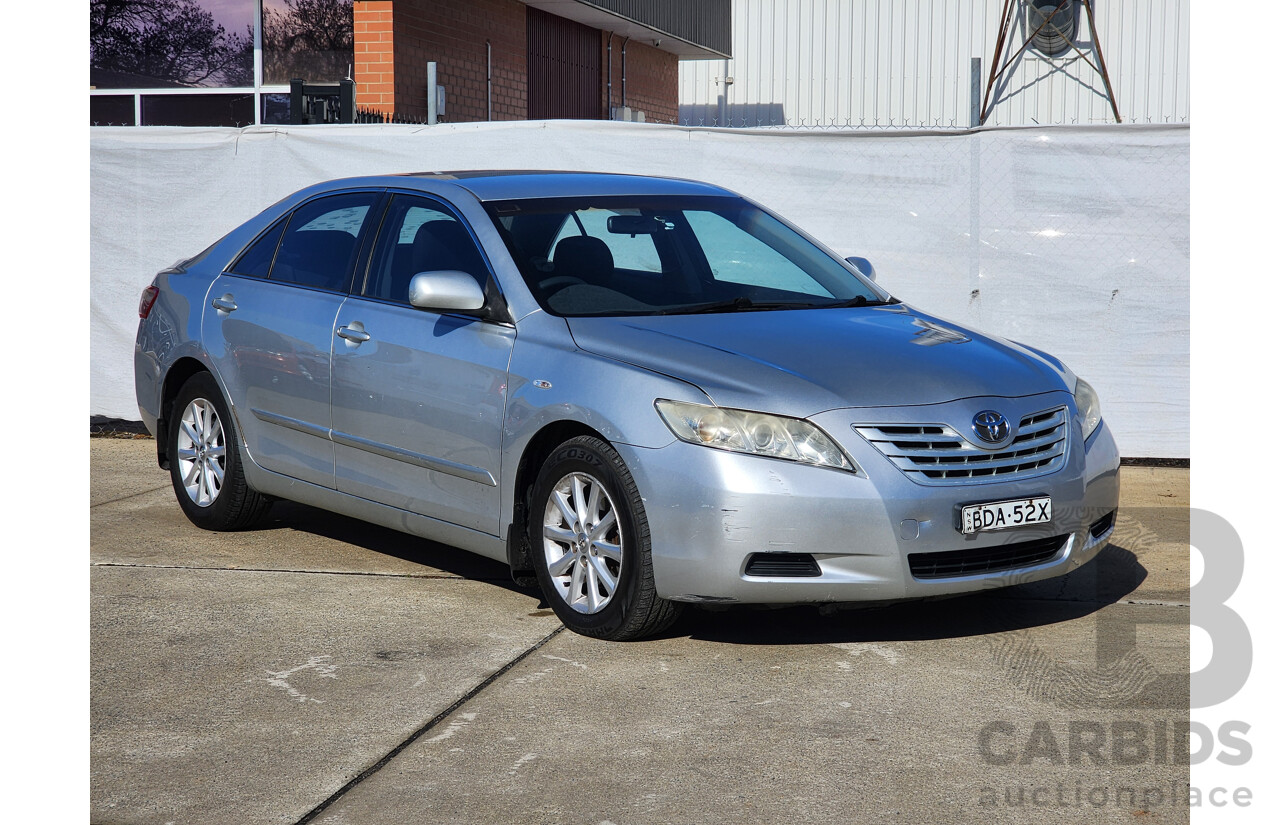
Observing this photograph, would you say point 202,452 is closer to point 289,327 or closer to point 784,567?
point 289,327

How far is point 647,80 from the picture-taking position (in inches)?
1037

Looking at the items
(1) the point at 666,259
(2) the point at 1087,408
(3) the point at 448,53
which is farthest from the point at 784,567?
(3) the point at 448,53

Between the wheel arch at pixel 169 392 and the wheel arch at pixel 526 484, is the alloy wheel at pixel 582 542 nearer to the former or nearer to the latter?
the wheel arch at pixel 526 484

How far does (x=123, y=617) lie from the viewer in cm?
547

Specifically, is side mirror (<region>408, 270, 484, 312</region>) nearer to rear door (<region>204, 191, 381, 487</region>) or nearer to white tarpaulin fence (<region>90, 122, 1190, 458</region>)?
rear door (<region>204, 191, 381, 487</region>)

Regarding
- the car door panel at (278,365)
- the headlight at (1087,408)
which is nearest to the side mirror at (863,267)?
the headlight at (1087,408)

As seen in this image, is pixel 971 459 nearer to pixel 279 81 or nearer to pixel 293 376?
pixel 293 376

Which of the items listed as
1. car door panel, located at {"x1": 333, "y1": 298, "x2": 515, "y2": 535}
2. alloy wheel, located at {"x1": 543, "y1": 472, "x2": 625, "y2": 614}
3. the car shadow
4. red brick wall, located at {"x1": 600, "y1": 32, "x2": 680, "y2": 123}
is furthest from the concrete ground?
red brick wall, located at {"x1": 600, "y1": 32, "x2": 680, "y2": 123}

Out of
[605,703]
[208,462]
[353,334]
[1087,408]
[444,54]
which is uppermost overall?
[444,54]

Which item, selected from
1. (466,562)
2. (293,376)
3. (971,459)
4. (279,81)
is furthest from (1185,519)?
(279,81)

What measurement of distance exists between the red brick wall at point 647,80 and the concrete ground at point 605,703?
1882 cm

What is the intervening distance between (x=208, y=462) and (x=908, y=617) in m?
3.45

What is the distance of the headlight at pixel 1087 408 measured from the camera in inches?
210

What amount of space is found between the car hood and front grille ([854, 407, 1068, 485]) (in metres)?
0.12
